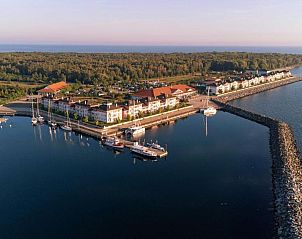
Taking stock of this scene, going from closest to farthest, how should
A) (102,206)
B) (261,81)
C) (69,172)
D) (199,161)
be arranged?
(102,206)
(69,172)
(199,161)
(261,81)

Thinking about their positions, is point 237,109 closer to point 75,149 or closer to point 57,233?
point 75,149

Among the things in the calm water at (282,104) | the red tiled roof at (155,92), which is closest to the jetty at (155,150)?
the calm water at (282,104)

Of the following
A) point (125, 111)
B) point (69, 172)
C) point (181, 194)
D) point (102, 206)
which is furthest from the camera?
point (125, 111)

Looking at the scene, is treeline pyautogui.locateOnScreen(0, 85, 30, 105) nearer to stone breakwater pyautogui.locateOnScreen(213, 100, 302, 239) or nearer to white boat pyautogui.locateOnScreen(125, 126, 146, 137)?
white boat pyautogui.locateOnScreen(125, 126, 146, 137)

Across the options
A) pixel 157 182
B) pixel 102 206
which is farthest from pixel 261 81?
pixel 102 206

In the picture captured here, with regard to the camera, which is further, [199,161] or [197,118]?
[197,118]

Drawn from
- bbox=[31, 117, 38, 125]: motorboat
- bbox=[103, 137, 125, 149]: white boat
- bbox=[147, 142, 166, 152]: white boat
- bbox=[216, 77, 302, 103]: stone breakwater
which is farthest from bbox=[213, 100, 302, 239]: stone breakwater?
bbox=[31, 117, 38, 125]: motorboat
